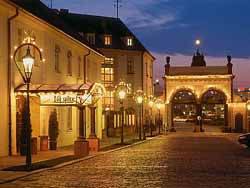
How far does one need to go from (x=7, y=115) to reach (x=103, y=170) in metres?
8.14

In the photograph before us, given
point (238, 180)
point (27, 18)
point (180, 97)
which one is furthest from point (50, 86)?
point (180, 97)

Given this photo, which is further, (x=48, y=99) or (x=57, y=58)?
(x=57, y=58)

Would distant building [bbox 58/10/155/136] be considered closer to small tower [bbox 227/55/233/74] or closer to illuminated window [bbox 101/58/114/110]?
illuminated window [bbox 101/58/114/110]

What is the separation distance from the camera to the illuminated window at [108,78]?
67.8 m

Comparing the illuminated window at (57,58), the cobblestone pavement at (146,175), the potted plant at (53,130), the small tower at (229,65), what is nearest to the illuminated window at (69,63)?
the illuminated window at (57,58)

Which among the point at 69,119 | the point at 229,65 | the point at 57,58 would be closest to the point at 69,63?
the point at 57,58

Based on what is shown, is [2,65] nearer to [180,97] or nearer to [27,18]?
[27,18]

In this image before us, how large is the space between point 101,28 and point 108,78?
22.8 feet

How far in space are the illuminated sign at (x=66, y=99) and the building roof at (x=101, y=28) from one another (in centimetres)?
3821

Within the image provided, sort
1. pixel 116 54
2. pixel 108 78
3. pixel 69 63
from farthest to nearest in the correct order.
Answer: pixel 116 54
pixel 108 78
pixel 69 63

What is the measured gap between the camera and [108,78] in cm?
6856

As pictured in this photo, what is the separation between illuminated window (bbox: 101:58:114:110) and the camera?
2667 inches

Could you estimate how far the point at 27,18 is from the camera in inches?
1176

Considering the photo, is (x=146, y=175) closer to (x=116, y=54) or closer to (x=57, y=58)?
(x=57, y=58)
